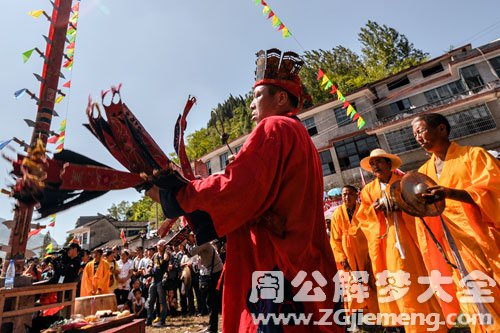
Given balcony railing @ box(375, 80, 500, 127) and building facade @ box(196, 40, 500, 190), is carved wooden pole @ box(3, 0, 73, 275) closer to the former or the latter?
building facade @ box(196, 40, 500, 190)

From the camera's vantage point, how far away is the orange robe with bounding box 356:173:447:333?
339 cm

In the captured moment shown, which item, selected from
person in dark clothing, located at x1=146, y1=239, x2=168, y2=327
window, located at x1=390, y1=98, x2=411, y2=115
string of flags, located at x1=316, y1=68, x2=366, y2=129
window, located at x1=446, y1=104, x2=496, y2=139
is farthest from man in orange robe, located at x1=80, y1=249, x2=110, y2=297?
window, located at x1=390, y1=98, x2=411, y2=115

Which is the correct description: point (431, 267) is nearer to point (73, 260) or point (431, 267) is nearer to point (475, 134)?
point (73, 260)

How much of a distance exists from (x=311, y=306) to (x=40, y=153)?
1450 mm

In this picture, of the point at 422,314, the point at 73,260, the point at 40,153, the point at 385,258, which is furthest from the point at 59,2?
the point at 422,314

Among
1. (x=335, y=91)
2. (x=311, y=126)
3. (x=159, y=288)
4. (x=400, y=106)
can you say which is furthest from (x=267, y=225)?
(x=400, y=106)

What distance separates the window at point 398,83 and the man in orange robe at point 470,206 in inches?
1025

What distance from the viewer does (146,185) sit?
1325mm

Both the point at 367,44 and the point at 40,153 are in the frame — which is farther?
the point at 367,44

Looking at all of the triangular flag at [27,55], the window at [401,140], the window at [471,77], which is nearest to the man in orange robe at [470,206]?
the triangular flag at [27,55]

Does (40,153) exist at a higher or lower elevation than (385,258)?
higher

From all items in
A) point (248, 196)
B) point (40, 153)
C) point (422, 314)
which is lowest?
point (422, 314)

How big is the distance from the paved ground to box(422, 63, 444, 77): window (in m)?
27.4

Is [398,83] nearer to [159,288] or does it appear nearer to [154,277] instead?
[154,277]
